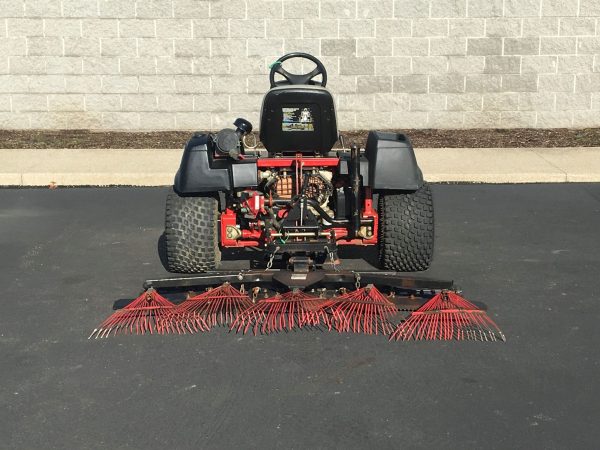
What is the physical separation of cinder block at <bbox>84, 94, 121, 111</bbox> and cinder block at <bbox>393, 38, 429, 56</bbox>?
149 inches

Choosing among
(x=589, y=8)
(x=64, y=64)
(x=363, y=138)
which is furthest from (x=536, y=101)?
(x=64, y=64)

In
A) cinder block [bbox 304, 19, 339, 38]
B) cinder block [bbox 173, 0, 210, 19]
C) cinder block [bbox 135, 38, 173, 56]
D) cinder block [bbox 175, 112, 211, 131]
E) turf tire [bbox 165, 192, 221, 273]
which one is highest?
cinder block [bbox 173, 0, 210, 19]

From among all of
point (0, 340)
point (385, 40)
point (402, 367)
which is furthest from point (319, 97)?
point (385, 40)

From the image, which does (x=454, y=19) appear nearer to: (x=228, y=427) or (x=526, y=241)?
(x=526, y=241)

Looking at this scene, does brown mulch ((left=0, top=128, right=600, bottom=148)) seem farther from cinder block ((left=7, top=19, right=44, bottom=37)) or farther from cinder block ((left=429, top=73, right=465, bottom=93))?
cinder block ((left=7, top=19, right=44, bottom=37))

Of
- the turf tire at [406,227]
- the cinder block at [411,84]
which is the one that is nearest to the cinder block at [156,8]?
the cinder block at [411,84]

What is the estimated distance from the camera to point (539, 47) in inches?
504

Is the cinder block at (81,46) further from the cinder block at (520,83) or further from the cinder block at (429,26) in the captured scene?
the cinder block at (520,83)

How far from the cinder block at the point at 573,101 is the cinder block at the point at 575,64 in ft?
1.02

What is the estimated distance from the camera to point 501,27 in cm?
1273

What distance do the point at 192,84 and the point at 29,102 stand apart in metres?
2.22

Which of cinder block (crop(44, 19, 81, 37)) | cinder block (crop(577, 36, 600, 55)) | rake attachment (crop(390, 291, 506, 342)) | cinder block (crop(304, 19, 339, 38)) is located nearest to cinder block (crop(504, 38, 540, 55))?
cinder block (crop(577, 36, 600, 55))

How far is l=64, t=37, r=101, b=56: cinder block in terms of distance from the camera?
41.7 ft

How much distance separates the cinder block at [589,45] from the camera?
42.0ft
